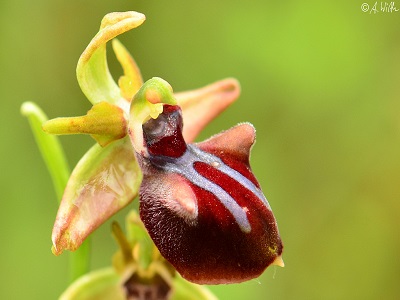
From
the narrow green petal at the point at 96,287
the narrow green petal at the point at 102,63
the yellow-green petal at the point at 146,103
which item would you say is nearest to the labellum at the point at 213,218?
the yellow-green petal at the point at 146,103

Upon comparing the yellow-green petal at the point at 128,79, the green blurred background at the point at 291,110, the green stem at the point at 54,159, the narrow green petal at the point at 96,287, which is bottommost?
the green blurred background at the point at 291,110

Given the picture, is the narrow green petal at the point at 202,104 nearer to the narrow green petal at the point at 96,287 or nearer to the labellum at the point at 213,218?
the labellum at the point at 213,218

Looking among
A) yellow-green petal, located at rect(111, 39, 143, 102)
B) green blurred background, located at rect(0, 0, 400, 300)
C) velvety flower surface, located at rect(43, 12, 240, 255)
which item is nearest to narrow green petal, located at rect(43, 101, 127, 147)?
velvety flower surface, located at rect(43, 12, 240, 255)

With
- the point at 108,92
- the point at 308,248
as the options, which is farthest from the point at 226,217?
the point at 308,248

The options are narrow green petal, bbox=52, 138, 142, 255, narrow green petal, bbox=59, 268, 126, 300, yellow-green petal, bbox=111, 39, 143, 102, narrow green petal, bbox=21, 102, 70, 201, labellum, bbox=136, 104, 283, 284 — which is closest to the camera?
labellum, bbox=136, 104, 283, 284

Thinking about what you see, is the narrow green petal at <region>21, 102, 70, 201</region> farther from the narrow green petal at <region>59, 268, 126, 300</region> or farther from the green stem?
the narrow green petal at <region>59, 268, 126, 300</region>

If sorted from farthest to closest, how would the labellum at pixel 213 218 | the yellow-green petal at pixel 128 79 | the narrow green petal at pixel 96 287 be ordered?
the narrow green petal at pixel 96 287 → the yellow-green petal at pixel 128 79 → the labellum at pixel 213 218

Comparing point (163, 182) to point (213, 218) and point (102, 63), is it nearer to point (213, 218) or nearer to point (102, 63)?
point (213, 218)
